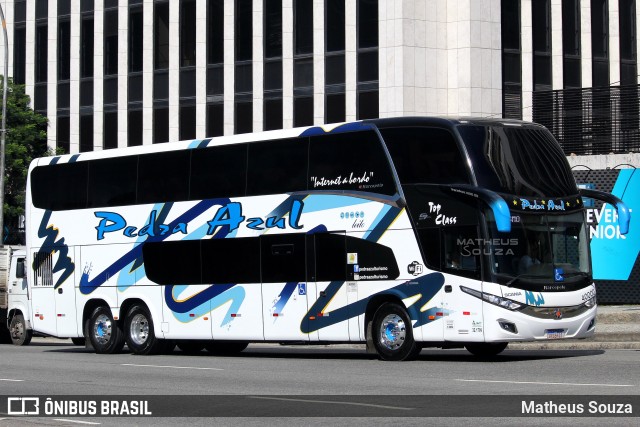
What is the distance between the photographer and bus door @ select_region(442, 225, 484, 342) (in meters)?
20.8

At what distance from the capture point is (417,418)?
40.7 ft

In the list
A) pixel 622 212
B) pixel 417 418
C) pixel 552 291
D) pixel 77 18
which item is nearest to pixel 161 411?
pixel 417 418

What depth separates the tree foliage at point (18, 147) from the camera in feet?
165

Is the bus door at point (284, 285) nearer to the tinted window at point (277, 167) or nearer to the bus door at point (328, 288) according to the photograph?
the bus door at point (328, 288)

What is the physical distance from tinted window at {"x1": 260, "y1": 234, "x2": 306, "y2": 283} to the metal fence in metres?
16.6

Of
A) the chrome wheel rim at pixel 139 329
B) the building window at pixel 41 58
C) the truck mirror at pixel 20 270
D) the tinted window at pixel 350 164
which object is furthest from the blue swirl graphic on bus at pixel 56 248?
the building window at pixel 41 58

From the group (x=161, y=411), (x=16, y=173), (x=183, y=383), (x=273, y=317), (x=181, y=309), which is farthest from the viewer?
(x=16, y=173)

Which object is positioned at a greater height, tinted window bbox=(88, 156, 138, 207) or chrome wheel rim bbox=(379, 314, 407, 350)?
tinted window bbox=(88, 156, 138, 207)

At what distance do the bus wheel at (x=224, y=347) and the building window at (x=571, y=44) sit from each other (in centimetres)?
2478

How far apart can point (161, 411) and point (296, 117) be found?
35.4 meters

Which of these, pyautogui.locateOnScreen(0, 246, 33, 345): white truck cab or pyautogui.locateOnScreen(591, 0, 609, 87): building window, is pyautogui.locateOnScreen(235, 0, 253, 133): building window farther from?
pyautogui.locateOnScreen(0, 246, 33, 345): white truck cab

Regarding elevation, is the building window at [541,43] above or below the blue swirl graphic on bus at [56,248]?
above

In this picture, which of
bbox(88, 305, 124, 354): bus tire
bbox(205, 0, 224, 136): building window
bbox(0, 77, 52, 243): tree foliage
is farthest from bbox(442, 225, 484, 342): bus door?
bbox(0, 77, 52, 243): tree foliage

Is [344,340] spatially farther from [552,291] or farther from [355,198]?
[552,291]
